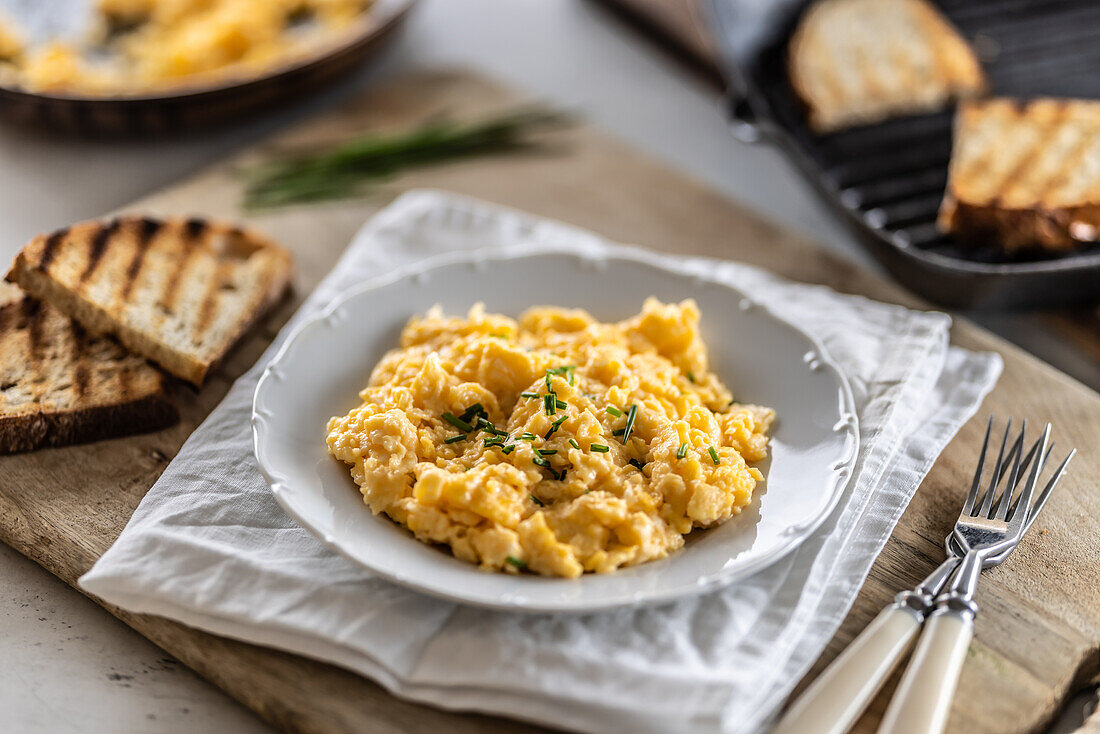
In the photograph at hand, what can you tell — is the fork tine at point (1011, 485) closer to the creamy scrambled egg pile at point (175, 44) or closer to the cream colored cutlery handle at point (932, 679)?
the cream colored cutlery handle at point (932, 679)

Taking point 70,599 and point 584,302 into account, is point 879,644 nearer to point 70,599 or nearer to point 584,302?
point 584,302

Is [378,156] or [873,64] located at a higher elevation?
[873,64]

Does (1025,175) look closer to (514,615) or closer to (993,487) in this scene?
(993,487)

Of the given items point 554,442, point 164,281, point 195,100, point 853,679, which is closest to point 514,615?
point 554,442

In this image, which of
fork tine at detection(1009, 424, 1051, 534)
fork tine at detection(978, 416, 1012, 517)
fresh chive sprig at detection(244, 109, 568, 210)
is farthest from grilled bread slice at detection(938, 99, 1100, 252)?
fresh chive sprig at detection(244, 109, 568, 210)

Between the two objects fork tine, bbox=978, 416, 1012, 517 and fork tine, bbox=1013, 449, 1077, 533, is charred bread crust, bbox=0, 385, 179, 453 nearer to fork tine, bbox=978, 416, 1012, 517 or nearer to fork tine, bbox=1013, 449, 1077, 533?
fork tine, bbox=978, 416, 1012, 517

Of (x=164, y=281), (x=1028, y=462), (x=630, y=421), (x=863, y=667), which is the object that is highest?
(x=630, y=421)
